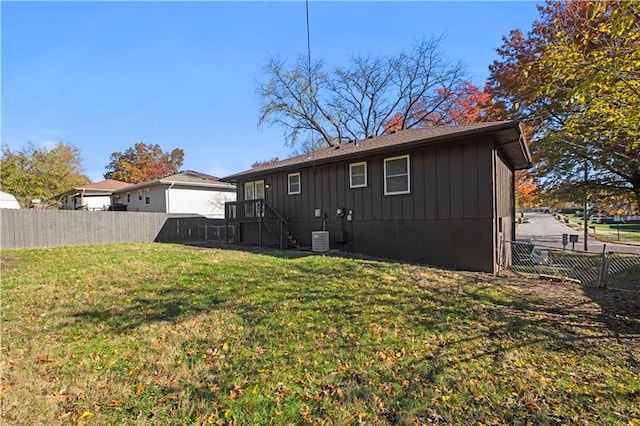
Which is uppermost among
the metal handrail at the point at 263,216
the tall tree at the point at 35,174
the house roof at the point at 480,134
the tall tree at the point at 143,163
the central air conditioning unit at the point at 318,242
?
the tall tree at the point at 143,163

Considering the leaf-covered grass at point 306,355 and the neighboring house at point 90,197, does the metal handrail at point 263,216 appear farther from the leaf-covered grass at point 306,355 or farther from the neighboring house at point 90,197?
the neighboring house at point 90,197

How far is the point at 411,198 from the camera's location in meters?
9.49

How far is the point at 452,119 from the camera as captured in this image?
23.7 meters

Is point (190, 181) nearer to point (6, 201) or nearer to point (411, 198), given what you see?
point (6, 201)

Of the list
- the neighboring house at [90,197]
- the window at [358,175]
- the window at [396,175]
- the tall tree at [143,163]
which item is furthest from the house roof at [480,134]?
the tall tree at [143,163]

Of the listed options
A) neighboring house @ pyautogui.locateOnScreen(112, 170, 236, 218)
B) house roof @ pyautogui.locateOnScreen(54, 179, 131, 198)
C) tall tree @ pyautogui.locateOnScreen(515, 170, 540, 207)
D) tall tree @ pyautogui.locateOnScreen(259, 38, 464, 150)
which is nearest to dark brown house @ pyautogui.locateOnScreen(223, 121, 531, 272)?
tall tree @ pyautogui.locateOnScreen(515, 170, 540, 207)

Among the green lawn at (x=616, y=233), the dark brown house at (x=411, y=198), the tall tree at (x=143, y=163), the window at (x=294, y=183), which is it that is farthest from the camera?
the tall tree at (x=143, y=163)

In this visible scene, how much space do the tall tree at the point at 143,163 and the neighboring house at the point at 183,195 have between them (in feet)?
55.5

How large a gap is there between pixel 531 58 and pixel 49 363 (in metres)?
18.3

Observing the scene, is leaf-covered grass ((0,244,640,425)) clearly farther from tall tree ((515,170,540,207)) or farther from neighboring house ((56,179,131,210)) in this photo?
neighboring house ((56,179,131,210))

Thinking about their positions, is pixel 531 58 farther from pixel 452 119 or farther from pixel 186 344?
pixel 186 344

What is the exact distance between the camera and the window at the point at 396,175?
968 centimetres

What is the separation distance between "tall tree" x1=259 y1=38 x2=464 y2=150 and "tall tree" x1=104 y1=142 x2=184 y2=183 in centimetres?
2186

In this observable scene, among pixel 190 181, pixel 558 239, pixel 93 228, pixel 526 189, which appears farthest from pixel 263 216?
pixel 526 189
